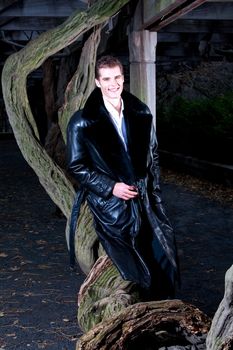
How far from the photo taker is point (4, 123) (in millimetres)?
Answer: 27234

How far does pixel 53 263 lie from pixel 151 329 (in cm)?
333

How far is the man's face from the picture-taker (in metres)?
3.06

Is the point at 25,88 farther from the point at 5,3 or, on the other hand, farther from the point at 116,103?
the point at 5,3

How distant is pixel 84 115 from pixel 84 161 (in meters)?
0.24

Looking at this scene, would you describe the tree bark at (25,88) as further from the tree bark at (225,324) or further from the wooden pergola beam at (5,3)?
the wooden pergola beam at (5,3)

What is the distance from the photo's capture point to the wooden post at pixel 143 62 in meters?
6.20

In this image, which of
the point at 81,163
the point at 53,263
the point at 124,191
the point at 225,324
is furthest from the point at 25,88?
the point at 53,263

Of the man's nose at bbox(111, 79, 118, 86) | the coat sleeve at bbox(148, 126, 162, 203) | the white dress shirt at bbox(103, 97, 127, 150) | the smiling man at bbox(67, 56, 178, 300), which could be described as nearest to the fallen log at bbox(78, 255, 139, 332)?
the smiling man at bbox(67, 56, 178, 300)

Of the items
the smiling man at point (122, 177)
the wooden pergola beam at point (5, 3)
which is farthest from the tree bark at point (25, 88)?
the wooden pergola beam at point (5, 3)

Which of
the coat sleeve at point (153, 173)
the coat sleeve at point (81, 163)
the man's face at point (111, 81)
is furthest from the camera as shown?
the coat sleeve at point (153, 173)

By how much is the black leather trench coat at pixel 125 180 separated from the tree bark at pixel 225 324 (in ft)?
2.19

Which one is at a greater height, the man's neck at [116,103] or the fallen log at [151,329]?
the man's neck at [116,103]

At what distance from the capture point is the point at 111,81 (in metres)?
3.07

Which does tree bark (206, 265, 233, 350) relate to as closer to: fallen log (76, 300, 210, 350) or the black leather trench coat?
fallen log (76, 300, 210, 350)
